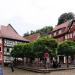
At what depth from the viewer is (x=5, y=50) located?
73.4m

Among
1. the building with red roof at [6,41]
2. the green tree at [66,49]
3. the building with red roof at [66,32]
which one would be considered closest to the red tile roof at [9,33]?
the building with red roof at [6,41]

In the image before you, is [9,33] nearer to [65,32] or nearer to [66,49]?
[65,32]

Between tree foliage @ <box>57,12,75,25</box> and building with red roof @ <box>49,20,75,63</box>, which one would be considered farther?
tree foliage @ <box>57,12,75,25</box>

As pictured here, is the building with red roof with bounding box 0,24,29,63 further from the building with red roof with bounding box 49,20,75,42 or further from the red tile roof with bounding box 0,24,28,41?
the building with red roof with bounding box 49,20,75,42

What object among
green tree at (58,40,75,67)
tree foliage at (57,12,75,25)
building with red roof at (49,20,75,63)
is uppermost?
tree foliage at (57,12,75,25)

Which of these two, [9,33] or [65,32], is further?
[9,33]

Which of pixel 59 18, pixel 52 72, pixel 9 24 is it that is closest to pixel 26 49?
pixel 52 72

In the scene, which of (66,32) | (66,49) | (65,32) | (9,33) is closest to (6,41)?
(9,33)

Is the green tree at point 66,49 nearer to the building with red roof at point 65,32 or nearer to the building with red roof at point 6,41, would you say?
the building with red roof at point 65,32

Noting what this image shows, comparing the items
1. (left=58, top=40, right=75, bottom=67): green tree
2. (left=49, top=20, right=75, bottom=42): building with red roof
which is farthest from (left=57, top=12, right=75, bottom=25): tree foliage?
(left=58, top=40, right=75, bottom=67): green tree

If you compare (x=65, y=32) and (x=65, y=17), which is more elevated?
(x=65, y=17)

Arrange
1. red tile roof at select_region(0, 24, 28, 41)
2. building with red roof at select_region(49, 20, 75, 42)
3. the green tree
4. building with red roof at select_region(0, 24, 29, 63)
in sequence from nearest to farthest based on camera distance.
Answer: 1. the green tree
2. building with red roof at select_region(0, 24, 29, 63)
3. building with red roof at select_region(49, 20, 75, 42)
4. red tile roof at select_region(0, 24, 28, 41)

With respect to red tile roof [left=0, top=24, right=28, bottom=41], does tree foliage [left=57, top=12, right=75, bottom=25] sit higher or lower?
higher

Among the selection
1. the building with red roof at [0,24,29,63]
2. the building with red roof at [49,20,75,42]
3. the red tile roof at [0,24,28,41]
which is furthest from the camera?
the red tile roof at [0,24,28,41]
